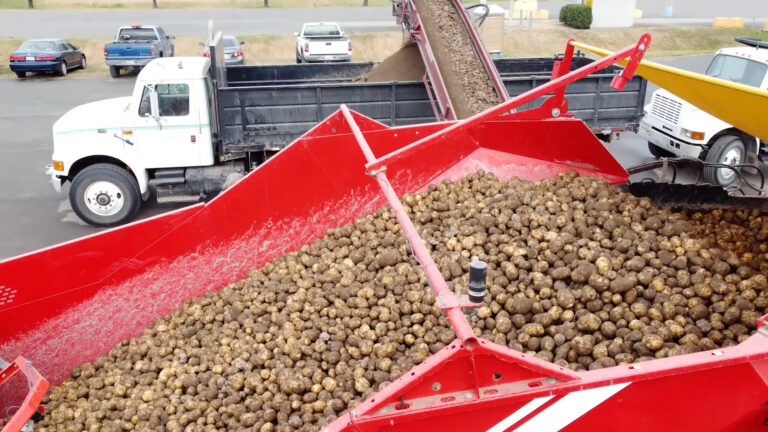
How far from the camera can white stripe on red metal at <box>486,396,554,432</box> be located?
94.3 inches

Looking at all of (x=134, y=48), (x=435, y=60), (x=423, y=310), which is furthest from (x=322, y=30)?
(x=423, y=310)

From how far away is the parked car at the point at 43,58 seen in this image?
1736 cm

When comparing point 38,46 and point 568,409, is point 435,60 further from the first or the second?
point 38,46

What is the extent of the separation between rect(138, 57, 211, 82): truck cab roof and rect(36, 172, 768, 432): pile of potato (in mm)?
3741

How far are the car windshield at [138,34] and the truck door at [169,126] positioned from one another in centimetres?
1222

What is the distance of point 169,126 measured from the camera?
738cm

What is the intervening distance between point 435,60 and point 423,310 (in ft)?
14.3

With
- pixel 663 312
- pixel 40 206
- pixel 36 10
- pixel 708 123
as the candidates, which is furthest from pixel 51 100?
pixel 36 10

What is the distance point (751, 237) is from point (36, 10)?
33424mm

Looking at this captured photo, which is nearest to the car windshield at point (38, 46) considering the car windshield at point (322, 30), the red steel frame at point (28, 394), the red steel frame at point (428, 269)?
the car windshield at point (322, 30)

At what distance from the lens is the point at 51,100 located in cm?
1501

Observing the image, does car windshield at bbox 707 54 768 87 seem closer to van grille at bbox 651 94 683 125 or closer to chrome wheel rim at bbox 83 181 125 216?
van grille at bbox 651 94 683 125

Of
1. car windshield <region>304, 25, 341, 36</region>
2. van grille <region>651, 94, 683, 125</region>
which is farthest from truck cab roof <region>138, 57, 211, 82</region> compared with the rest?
car windshield <region>304, 25, 341, 36</region>

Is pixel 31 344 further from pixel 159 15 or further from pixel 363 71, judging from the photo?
pixel 159 15
